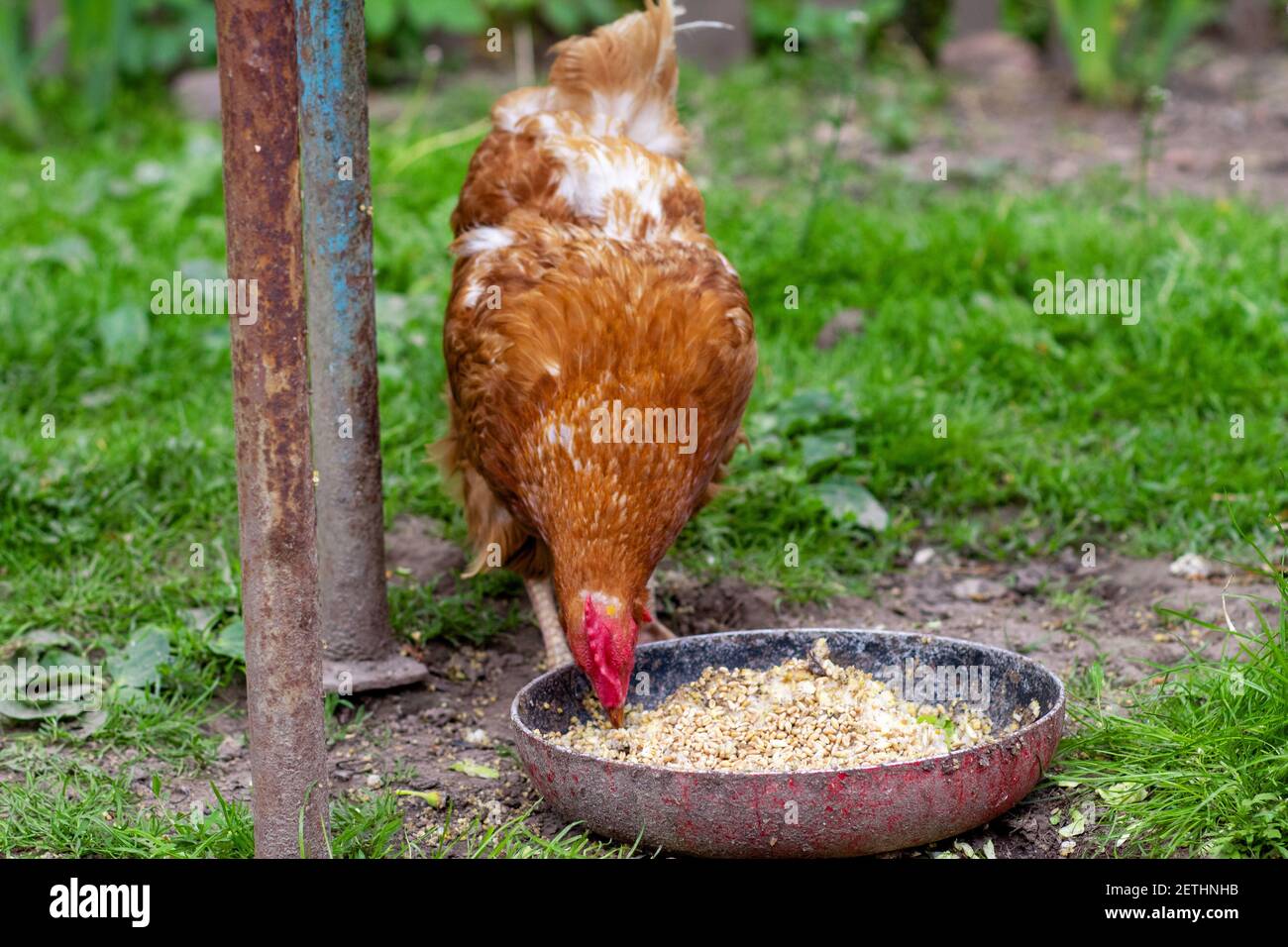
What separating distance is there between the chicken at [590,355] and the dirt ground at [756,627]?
29cm

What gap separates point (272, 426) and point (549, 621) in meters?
1.53

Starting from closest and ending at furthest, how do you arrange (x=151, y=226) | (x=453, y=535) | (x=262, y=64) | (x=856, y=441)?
(x=262, y=64) < (x=453, y=535) < (x=856, y=441) < (x=151, y=226)

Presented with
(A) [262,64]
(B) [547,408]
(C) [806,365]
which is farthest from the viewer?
(C) [806,365]

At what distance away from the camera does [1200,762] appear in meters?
2.93

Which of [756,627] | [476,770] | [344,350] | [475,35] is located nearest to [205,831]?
[476,770]

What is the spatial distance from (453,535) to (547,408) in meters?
1.24

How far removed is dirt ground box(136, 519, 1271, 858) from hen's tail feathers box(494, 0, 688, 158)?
1348 mm

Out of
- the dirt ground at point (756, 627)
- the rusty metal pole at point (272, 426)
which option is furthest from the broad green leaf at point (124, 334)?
the rusty metal pole at point (272, 426)

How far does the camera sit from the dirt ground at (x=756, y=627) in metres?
3.24

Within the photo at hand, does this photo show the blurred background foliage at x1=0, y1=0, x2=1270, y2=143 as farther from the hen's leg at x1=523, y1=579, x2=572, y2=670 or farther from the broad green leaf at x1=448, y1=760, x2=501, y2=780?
the broad green leaf at x1=448, y1=760, x2=501, y2=780

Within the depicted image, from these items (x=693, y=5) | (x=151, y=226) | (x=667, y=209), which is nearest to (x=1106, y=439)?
(x=667, y=209)

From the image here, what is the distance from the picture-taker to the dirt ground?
10.6 ft

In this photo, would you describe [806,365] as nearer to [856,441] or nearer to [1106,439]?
[856,441]

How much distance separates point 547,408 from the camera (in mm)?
3312
